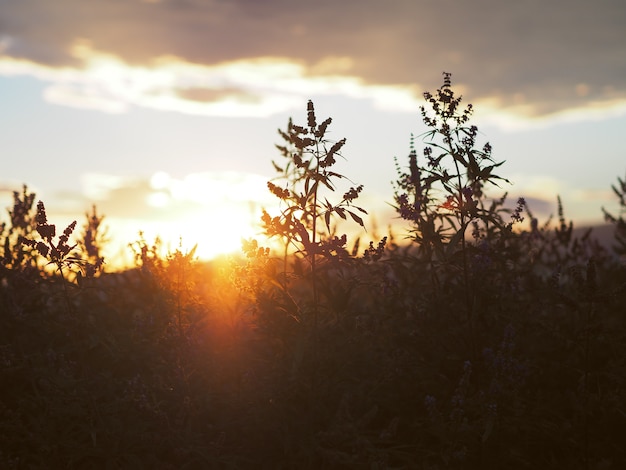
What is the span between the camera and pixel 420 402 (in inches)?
268

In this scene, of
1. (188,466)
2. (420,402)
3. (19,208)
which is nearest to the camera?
(188,466)

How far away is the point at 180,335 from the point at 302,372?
62.1 inches

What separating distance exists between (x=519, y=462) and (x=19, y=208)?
26.3 ft

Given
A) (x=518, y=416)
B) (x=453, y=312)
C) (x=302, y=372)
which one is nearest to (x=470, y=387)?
(x=518, y=416)

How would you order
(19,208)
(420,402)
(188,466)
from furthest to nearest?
(19,208) < (420,402) < (188,466)

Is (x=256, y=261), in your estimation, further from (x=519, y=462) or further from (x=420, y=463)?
(x=519, y=462)

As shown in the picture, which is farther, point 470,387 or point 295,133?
point 470,387

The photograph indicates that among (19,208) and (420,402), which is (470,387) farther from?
(19,208)

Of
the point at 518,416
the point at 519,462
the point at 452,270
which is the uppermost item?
the point at 452,270

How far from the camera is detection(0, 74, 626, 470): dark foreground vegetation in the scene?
5.83m

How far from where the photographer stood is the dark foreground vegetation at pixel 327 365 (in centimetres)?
583

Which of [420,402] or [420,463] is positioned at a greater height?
[420,402]

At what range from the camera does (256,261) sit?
6.41 m

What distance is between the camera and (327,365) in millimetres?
6348
